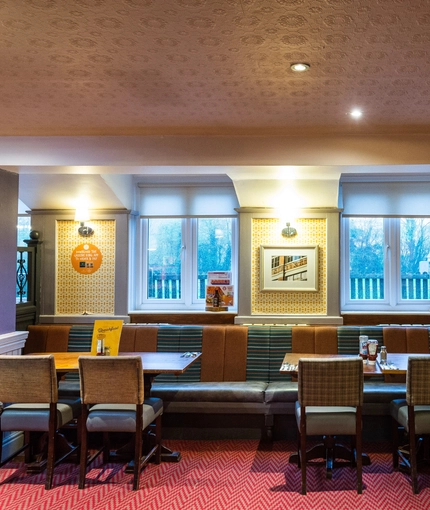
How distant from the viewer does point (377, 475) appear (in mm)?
3795

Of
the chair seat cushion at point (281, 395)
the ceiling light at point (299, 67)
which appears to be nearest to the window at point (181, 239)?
the chair seat cushion at point (281, 395)

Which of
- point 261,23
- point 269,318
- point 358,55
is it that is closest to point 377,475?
point 269,318

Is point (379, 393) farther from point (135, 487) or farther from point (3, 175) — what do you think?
point (3, 175)

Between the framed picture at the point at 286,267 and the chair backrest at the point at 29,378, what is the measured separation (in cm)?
275

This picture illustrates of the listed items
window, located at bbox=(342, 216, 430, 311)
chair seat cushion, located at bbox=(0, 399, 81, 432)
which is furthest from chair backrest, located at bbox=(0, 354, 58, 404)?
window, located at bbox=(342, 216, 430, 311)

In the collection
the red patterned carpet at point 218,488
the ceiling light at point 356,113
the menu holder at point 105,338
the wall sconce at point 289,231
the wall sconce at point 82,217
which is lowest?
the red patterned carpet at point 218,488

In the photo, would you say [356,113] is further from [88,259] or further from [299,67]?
[88,259]

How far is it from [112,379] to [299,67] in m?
2.43

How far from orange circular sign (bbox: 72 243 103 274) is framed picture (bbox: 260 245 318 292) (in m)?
1.97

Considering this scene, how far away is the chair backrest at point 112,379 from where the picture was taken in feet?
11.7

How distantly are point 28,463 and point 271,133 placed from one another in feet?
10.8

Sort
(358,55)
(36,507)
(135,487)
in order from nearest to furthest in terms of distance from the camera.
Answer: (358,55)
(36,507)
(135,487)

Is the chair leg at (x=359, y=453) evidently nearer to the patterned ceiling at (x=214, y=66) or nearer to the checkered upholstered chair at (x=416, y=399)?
the checkered upholstered chair at (x=416, y=399)

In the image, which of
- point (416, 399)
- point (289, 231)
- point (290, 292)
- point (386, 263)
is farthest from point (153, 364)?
point (386, 263)
